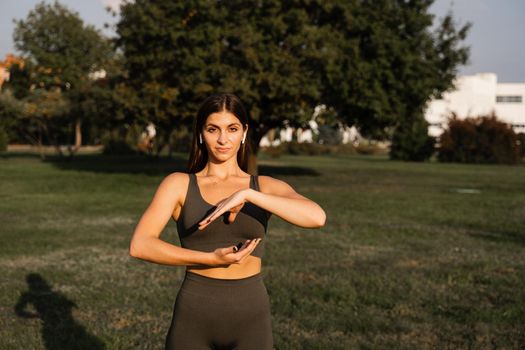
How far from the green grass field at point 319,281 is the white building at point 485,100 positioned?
9826 cm

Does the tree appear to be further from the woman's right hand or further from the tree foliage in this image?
the woman's right hand

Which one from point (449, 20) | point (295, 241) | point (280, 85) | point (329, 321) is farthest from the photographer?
point (449, 20)

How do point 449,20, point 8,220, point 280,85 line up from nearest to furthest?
point 8,220
point 280,85
point 449,20

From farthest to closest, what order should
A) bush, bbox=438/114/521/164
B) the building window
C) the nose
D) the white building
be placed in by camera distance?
the building window
the white building
bush, bbox=438/114/521/164
the nose

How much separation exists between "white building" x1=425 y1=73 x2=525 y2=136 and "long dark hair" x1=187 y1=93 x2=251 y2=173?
112 metres

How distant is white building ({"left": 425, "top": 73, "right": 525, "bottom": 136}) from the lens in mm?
112750

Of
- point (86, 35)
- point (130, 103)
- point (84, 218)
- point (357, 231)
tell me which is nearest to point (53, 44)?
point (86, 35)

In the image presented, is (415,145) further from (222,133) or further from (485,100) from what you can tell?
(485,100)

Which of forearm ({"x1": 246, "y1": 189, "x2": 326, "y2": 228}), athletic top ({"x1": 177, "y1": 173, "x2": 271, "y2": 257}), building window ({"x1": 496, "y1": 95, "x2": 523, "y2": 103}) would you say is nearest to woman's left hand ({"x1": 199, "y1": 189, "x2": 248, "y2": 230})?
forearm ({"x1": 246, "y1": 189, "x2": 326, "y2": 228})

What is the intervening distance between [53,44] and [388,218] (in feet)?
198

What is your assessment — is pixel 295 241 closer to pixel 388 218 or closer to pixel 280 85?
pixel 388 218

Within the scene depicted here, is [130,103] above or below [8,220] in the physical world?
above

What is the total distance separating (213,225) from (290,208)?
15.5 inches

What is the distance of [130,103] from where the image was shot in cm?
2736
